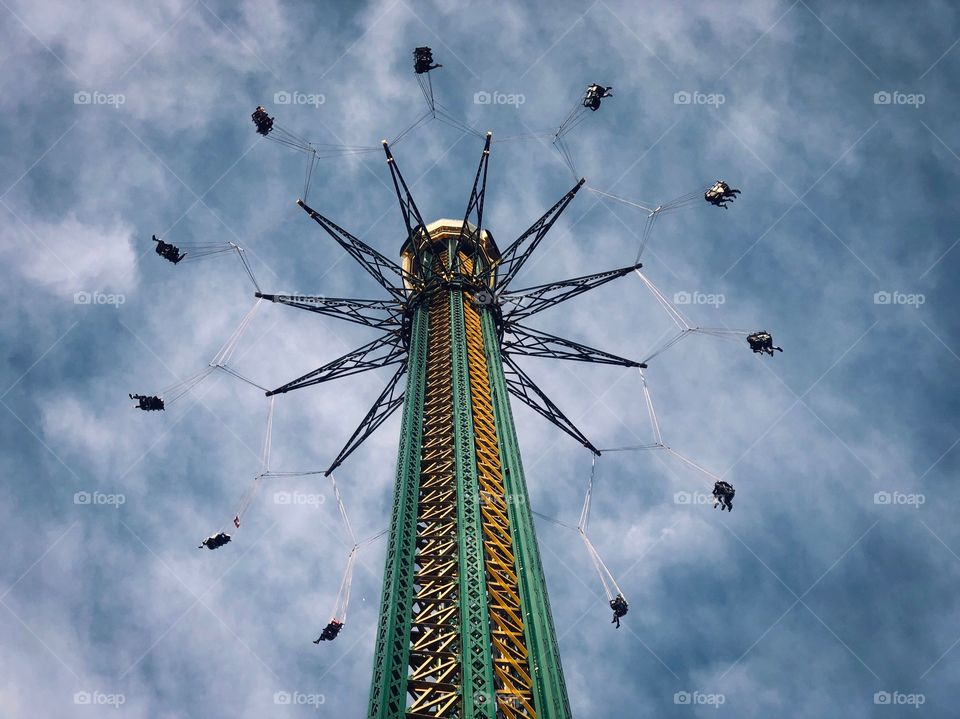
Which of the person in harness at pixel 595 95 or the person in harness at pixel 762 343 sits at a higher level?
the person in harness at pixel 595 95

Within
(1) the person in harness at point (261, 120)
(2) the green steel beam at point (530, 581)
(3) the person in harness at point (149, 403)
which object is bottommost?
(2) the green steel beam at point (530, 581)

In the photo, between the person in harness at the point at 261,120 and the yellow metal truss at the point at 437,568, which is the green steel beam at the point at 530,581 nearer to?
the yellow metal truss at the point at 437,568

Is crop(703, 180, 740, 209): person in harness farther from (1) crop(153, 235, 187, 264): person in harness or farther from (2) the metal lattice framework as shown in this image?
(1) crop(153, 235, 187, 264): person in harness

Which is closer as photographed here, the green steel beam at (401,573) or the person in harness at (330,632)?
the green steel beam at (401,573)

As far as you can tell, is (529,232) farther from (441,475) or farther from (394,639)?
(394,639)

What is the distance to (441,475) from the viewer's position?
26875 millimetres

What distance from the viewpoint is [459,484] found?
24953 mm

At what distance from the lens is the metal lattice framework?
797 inches

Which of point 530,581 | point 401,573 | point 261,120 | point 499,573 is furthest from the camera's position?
point 261,120

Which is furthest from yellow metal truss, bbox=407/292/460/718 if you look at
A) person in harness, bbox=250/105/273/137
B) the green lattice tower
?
person in harness, bbox=250/105/273/137

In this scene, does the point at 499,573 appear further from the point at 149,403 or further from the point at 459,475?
the point at 149,403

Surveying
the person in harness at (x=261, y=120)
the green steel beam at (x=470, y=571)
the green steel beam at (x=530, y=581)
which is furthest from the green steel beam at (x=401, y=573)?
the person in harness at (x=261, y=120)

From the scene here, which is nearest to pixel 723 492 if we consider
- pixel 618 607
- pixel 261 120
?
pixel 618 607

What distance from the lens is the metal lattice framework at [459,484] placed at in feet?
66.4
